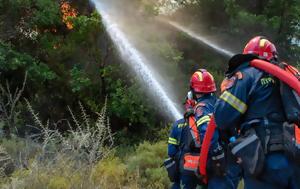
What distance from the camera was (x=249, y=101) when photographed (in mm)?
4469

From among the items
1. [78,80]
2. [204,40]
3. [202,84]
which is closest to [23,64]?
[78,80]

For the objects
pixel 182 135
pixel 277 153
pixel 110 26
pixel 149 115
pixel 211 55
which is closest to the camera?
pixel 277 153

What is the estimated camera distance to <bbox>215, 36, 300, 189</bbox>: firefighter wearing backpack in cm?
428

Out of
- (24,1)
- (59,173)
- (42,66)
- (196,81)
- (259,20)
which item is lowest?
(59,173)

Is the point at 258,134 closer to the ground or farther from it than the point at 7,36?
closer to the ground

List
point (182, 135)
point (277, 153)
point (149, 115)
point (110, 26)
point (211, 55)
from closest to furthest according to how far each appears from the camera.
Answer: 1. point (277, 153)
2. point (182, 135)
3. point (149, 115)
4. point (110, 26)
5. point (211, 55)

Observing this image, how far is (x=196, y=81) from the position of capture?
657cm

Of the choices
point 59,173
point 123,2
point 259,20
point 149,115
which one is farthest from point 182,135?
point 123,2

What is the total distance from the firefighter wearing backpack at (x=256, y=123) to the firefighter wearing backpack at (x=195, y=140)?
137cm

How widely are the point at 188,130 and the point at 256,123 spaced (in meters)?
1.86

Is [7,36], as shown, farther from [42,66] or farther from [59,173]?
[59,173]

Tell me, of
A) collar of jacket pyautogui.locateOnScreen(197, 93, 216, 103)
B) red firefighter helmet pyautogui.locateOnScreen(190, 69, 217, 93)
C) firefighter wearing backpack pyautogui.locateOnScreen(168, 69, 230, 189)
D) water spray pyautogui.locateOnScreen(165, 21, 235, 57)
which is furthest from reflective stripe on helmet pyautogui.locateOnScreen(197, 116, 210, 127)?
water spray pyautogui.locateOnScreen(165, 21, 235, 57)

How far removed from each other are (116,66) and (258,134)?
817 centimetres

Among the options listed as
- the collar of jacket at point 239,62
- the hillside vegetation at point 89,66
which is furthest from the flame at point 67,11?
the collar of jacket at point 239,62
